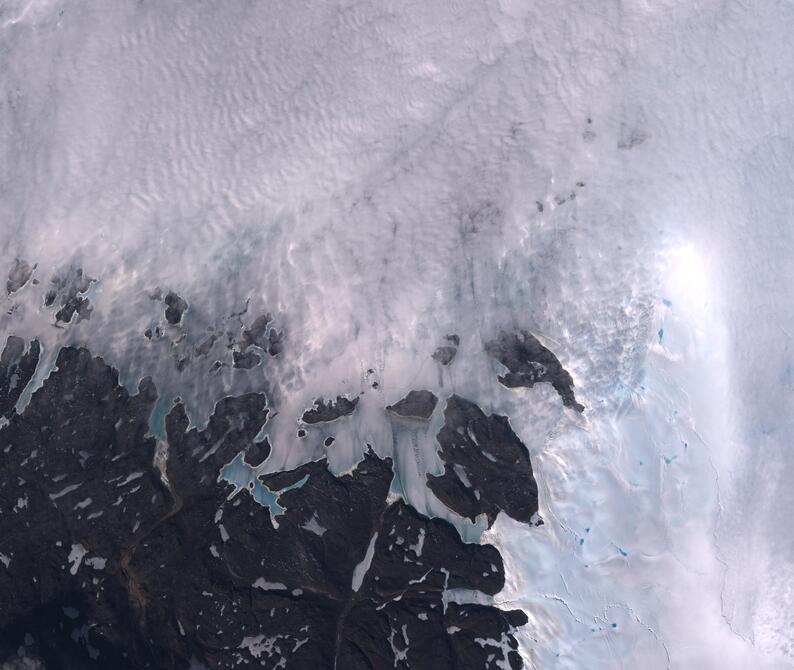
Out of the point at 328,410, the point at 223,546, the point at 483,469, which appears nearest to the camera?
the point at 223,546

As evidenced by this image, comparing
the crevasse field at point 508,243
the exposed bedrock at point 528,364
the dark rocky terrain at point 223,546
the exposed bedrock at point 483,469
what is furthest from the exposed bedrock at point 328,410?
the exposed bedrock at point 528,364

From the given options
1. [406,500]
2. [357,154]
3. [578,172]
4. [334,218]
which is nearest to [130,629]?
[406,500]

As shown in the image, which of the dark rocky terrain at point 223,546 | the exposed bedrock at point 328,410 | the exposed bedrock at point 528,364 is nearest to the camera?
the dark rocky terrain at point 223,546

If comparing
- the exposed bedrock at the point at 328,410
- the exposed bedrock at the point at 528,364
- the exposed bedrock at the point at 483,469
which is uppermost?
A: the exposed bedrock at the point at 328,410

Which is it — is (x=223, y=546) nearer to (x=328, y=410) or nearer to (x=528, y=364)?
(x=328, y=410)

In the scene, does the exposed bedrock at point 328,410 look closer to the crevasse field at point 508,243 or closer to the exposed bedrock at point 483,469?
the crevasse field at point 508,243

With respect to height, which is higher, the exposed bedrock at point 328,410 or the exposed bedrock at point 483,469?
the exposed bedrock at point 328,410

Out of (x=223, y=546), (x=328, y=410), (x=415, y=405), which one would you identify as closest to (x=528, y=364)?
(x=415, y=405)

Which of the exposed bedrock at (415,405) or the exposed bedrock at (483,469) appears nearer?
the exposed bedrock at (483,469)

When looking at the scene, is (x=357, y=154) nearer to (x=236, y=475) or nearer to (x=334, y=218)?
(x=334, y=218)

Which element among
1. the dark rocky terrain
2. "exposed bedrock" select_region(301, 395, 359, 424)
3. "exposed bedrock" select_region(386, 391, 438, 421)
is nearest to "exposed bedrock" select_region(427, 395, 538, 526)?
the dark rocky terrain
